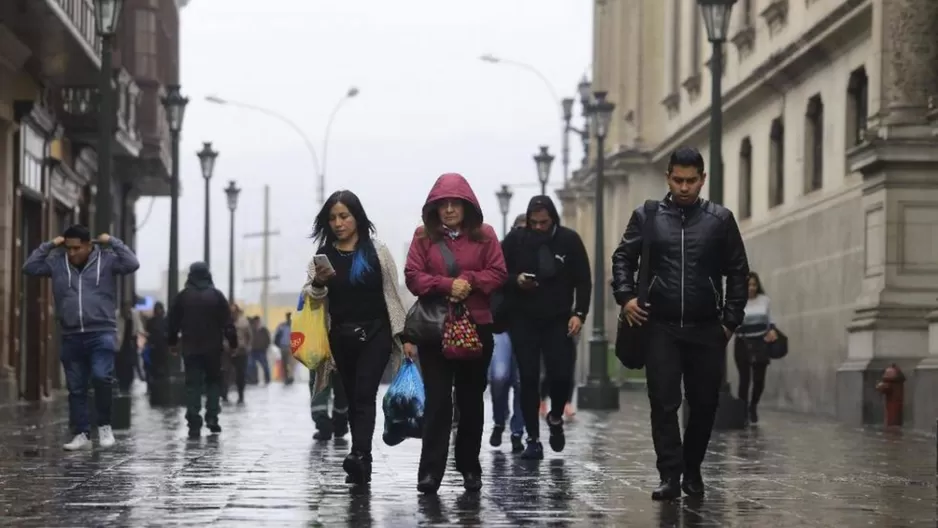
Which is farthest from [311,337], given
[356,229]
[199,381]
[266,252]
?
[266,252]

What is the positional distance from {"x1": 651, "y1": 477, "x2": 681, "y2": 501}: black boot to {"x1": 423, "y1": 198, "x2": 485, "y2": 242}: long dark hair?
1.68m

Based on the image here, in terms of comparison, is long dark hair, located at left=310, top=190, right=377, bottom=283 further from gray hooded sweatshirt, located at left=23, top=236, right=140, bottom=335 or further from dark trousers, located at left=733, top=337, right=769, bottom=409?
dark trousers, located at left=733, top=337, right=769, bottom=409

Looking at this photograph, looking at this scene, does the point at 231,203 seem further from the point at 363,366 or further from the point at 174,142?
the point at 363,366

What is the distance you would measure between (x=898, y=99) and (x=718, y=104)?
293cm

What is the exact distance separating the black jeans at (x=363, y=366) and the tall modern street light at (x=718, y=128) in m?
10.4

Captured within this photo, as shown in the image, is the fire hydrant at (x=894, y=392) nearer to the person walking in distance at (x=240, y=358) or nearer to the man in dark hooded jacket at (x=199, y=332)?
the man in dark hooded jacket at (x=199, y=332)

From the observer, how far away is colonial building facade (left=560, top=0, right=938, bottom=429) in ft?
80.6

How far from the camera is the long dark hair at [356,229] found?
41.3 ft

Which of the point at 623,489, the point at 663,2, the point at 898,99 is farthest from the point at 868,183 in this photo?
the point at 663,2

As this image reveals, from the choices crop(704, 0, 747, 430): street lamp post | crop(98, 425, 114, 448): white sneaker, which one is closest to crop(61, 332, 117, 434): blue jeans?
crop(98, 425, 114, 448): white sneaker

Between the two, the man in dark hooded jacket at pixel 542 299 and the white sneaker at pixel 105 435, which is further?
the white sneaker at pixel 105 435

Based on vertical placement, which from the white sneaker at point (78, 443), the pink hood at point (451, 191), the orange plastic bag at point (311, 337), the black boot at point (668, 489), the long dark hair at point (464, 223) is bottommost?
the white sneaker at point (78, 443)

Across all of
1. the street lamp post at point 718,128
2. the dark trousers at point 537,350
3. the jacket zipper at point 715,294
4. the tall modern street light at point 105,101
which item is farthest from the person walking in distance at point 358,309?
the street lamp post at point 718,128

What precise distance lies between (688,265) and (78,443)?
690cm
